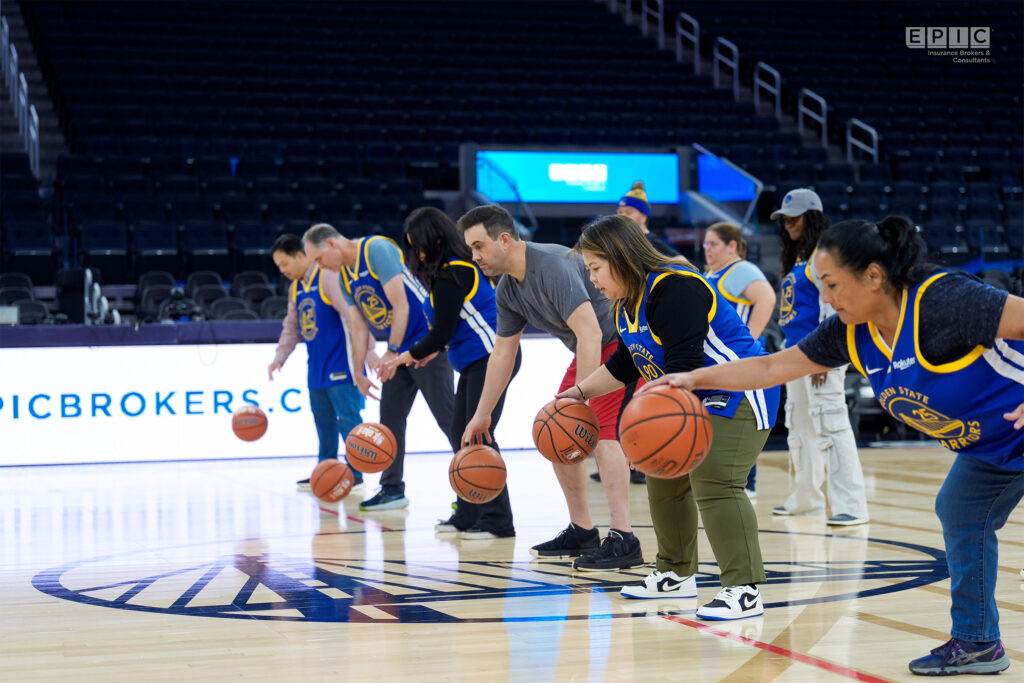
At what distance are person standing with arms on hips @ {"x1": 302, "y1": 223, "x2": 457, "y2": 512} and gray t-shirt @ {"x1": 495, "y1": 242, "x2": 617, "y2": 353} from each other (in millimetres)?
1479

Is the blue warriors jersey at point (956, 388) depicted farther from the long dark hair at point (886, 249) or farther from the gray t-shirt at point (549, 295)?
the gray t-shirt at point (549, 295)

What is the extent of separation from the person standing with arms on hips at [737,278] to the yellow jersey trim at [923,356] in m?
3.50

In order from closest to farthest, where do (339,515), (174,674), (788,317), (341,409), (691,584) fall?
(174,674) → (691,584) → (788,317) → (339,515) → (341,409)

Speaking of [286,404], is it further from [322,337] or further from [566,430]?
[566,430]

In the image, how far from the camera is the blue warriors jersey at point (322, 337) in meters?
8.06

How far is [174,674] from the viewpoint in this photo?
3230 millimetres

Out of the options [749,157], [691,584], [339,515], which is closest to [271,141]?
[749,157]

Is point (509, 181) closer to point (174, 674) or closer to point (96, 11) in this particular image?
point (96, 11)

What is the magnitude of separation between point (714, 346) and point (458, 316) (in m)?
2.22

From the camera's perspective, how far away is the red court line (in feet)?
10.3

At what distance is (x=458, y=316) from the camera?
5855 mm

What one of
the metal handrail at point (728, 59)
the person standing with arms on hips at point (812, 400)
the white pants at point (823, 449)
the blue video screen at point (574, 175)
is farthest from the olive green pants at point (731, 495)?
the metal handrail at point (728, 59)

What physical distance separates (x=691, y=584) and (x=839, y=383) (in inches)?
Answer: 103

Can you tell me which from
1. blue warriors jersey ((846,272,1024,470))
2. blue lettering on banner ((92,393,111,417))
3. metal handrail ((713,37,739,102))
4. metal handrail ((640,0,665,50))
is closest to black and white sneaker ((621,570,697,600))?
blue warriors jersey ((846,272,1024,470))
